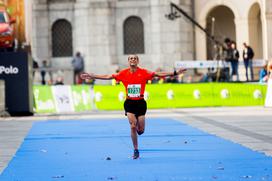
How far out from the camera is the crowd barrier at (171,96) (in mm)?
40719

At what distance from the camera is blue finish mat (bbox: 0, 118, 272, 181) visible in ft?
47.3

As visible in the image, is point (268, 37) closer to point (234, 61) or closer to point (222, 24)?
point (234, 61)

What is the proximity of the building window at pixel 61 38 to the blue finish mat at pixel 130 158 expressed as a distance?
34.4 metres

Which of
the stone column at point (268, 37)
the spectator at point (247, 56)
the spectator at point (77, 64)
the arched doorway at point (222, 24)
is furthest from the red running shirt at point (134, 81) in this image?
the arched doorway at point (222, 24)

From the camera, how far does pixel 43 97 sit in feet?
132

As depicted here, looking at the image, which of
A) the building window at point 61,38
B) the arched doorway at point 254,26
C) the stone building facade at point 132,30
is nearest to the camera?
the arched doorway at point 254,26

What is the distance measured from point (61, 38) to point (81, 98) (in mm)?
19450

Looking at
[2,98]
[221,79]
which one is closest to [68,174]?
[2,98]

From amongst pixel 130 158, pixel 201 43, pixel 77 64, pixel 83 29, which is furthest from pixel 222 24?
pixel 130 158

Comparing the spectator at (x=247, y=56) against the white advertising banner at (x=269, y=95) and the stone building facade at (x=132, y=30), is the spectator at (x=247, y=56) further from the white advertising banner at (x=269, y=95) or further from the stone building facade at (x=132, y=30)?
the white advertising banner at (x=269, y=95)

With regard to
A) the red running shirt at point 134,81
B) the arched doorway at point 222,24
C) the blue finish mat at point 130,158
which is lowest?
the blue finish mat at point 130,158

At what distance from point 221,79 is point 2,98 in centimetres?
1528

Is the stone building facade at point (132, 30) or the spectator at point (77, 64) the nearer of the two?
the spectator at point (77, 64)

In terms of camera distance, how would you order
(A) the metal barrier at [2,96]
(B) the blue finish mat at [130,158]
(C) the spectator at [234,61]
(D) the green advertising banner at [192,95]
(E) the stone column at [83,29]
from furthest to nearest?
1. (E) the stone column at [83,29]
2. (C) the spectator at [234,61]
3. (D) the green advertising banner at [192,95]
4. (A) the metal barrier at [2,96]
5. (B) the blue finish mat at [130,158]
